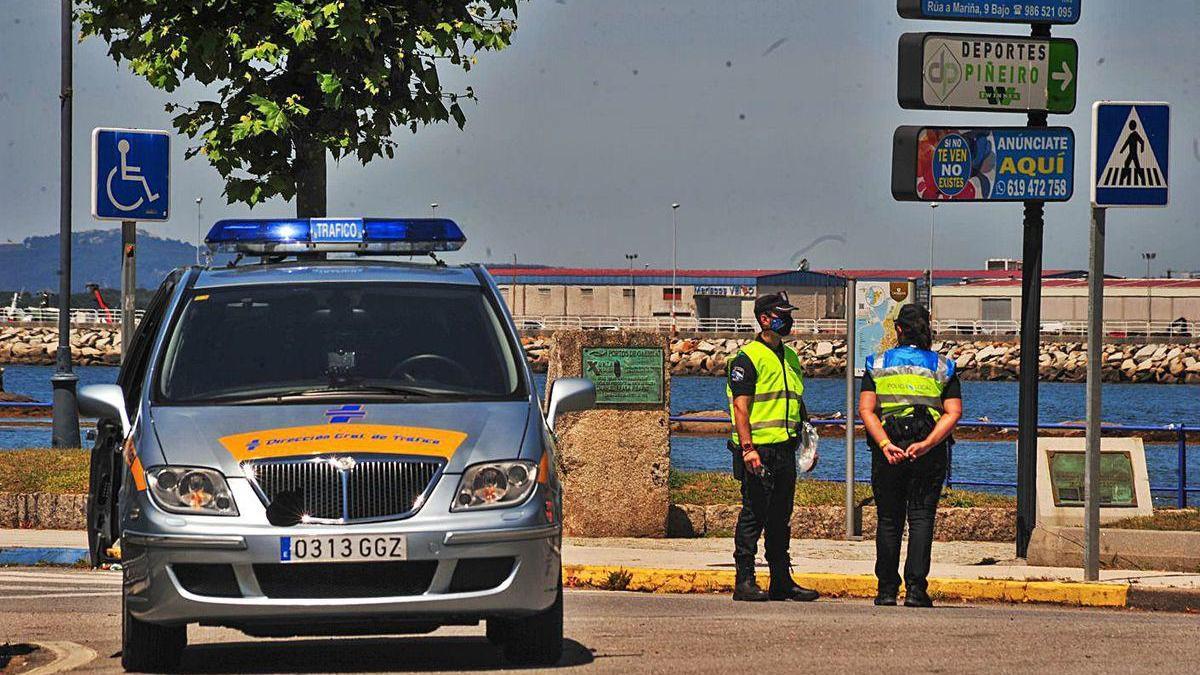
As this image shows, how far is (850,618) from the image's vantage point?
11.2m

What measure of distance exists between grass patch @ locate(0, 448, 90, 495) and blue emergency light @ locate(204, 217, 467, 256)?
691 cm

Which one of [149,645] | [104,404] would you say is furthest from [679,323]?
[149,645]

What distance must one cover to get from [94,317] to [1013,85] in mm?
128218

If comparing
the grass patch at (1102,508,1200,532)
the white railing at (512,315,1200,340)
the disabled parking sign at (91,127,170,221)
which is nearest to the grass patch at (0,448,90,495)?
the disabled parking sign at (91,127,170,221)

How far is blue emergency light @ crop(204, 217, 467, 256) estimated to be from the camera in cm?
1026

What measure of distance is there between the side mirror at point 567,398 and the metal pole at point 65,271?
14134 millimetres

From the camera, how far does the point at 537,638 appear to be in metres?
8.91

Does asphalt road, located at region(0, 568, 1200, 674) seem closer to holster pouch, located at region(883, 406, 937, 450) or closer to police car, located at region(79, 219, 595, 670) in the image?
police car, located at region(79, 219, 595, 670)

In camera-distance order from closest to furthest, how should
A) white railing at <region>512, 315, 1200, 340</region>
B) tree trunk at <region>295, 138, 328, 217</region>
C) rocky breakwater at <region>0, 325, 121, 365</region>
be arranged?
tree trunk at <region>295, 138, 328, 217</region> → white railing at <region>512, 315, 1200, 340</region> → rocky breakwater at <region>0, 325, 121, 365</region>

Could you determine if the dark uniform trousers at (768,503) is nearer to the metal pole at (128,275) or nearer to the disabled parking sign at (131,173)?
the metal pole at (128,275)

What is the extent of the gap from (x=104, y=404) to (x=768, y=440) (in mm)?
4709

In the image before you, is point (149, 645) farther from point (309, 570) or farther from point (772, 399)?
point (772, 399)

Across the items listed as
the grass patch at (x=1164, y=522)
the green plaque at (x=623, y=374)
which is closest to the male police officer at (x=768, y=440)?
the grass patch at (x=1164, y=522)

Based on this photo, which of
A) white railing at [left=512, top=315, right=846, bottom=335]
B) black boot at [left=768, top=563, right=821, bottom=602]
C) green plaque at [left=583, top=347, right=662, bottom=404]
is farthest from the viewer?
white railing at [left=512, top=315, right=846, bottom=335]
